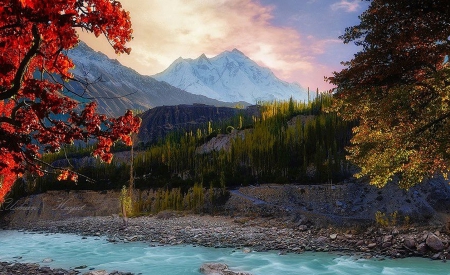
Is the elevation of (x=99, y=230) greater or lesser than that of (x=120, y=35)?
lesser

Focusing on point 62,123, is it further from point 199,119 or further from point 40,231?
point 199,119

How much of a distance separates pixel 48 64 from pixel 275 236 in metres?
18.7

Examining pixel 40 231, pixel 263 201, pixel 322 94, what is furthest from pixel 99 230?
pixel 322 94

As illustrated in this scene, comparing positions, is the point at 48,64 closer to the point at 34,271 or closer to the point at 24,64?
the point at 24,64

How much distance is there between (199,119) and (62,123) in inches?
4773

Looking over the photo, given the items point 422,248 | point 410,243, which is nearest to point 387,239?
point 410,243

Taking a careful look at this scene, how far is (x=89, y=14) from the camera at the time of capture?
6.36 m

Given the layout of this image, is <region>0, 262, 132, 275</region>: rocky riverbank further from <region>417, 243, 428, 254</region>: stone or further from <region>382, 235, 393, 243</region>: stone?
<region>417, 243, 428, 254</region>: stone

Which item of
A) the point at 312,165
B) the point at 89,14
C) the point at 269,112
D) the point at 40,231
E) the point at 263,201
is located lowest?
the point at 40,231

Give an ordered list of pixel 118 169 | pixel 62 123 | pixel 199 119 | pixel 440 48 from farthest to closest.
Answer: pixel 199 119, pixel 118 169, pixel 440 48, pixel 62 123

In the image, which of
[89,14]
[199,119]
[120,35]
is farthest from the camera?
[199,119]

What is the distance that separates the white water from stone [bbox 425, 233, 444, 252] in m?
1.30

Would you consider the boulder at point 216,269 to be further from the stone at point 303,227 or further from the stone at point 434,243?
the stone at point 303,227

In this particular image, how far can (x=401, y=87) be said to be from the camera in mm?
13570
